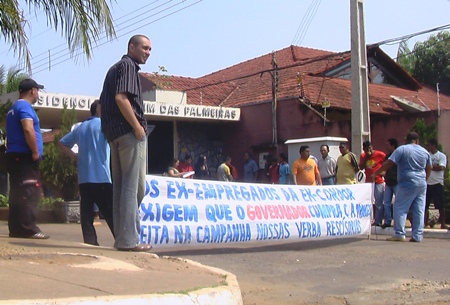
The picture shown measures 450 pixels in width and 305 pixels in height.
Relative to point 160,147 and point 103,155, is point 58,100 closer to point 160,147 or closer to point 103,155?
point 160,147

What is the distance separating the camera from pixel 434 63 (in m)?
37.5

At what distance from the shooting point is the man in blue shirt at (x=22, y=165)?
719cm

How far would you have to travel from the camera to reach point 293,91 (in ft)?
79.7

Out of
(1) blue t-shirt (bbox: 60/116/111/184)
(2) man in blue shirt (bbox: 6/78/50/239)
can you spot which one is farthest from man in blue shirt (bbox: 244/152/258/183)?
(2) man in blue shirt (bbox: 6/78/50/239)

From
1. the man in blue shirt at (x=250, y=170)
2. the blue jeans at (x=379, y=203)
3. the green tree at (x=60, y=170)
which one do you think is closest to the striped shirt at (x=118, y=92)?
the blue jeans at (x=379, y=203)

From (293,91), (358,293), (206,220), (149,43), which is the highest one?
(293,91)

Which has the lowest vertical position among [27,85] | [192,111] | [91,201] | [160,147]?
[91,201]

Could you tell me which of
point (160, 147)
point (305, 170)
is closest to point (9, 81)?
point (160, 147)

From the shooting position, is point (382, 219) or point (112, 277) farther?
point (382, 219)

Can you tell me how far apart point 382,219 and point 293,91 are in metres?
12.1

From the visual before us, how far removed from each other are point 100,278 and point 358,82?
11149 mm

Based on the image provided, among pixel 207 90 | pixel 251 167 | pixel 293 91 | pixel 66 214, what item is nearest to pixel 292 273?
pixel 66 214

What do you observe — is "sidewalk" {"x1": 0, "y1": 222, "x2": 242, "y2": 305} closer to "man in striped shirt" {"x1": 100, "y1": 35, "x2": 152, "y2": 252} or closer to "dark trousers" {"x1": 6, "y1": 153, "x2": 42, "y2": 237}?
"man in striped shirt" {"x1": 100, "y1": 35, "x2": 152, "y2": 252}

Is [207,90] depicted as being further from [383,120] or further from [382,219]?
[382,219]
